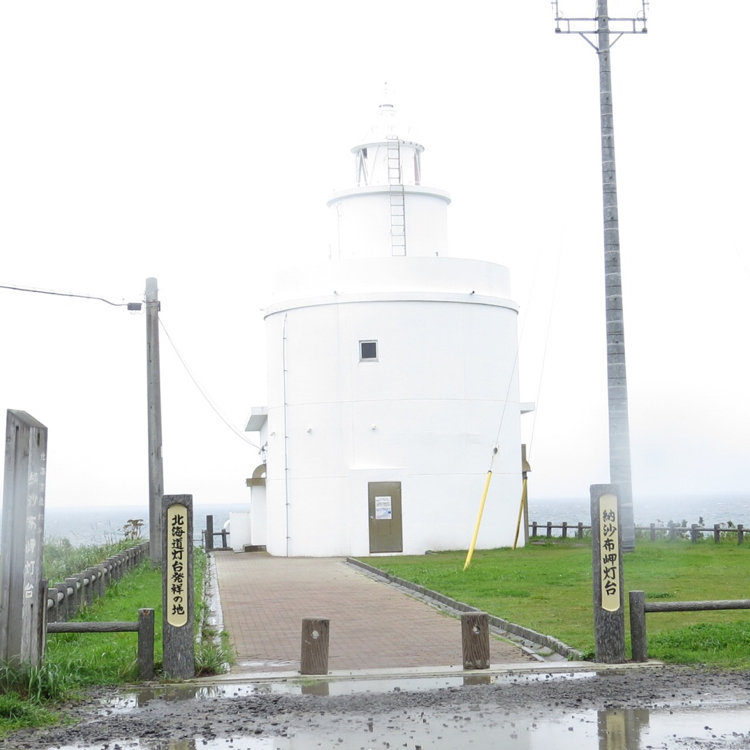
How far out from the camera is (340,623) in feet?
53.2

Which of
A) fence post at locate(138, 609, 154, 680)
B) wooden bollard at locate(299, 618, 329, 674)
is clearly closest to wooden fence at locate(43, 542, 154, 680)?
fence post at locate(138, 609, 154, 680)

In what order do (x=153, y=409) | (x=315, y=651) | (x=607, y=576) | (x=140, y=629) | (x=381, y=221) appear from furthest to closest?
(x=381, y=221), (x=153, y=409), (x=607, y=576), (x=315, y=651), (x=140, y=629)

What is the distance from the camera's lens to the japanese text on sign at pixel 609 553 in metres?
12.1

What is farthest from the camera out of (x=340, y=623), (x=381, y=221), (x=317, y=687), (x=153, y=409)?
(x=381, y=221)

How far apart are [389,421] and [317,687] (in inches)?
801

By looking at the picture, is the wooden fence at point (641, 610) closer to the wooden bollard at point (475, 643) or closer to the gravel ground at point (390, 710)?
the gravel ground at point (390, 710)

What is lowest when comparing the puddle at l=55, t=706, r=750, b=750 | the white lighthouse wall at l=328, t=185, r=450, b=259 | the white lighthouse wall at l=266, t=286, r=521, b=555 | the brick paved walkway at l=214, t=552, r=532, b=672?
the puddle at l=55, t=706, r=750, b=750

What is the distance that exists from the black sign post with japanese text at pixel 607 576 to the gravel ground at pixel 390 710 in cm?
58

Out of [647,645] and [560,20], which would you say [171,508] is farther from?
[560,20]

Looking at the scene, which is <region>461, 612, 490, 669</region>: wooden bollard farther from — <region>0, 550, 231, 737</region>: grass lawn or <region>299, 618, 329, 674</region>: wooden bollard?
<region>0, 550, 231, 737</region>: grass lawn

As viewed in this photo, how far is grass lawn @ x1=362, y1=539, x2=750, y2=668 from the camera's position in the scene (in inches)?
505

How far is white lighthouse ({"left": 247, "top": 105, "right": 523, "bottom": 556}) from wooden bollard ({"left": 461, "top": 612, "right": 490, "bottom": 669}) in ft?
62.9

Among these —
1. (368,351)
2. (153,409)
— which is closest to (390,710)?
(153,409)

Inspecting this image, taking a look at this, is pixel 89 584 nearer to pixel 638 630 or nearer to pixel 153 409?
pixel 153 409
